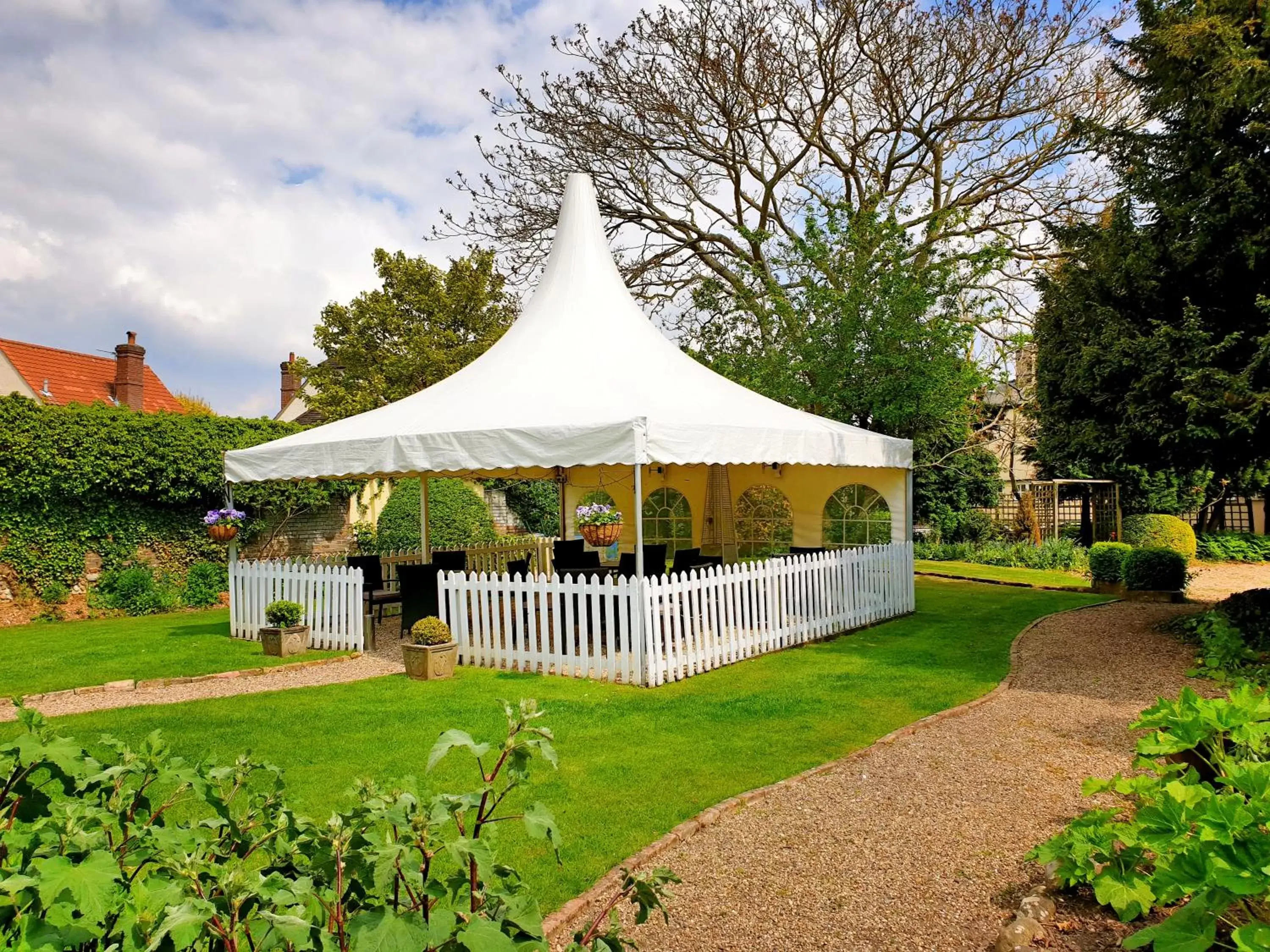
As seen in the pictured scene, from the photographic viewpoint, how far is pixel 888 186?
814 inches

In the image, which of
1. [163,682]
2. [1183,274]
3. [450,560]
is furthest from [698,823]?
[450,560]

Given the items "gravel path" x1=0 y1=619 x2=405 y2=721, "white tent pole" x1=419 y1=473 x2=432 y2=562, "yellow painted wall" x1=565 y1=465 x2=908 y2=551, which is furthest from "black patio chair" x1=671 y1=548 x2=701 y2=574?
"white tent pole" x1=419 y1=473 x2=432 y2=562

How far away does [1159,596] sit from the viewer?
12.3 m

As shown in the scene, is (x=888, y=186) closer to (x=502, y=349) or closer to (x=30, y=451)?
(x=502, y=349)

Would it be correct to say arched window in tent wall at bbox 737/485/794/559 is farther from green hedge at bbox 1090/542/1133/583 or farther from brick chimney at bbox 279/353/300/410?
brick chimney at bbox 279/353/300/410

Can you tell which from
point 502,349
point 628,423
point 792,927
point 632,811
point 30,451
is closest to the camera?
point 792,927

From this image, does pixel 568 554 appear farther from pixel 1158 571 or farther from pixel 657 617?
pixel 1158 571

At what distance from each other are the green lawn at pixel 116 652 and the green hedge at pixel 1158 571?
11764mm

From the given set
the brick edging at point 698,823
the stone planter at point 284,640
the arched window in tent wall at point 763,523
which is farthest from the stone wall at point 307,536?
the brick edging at point 698,823

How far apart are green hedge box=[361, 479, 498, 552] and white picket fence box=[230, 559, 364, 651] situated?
217 inches

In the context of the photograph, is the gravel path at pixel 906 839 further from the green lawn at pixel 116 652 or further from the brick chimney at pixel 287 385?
the brick chimney at pixel 287 385

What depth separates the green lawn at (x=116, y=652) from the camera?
27.3 feet

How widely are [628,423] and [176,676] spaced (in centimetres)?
530

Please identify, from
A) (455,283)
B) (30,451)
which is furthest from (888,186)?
(30,451)
